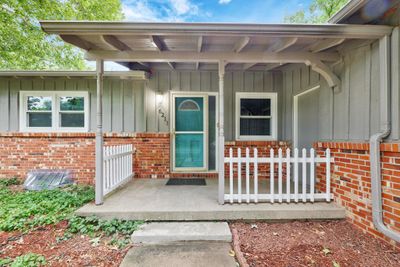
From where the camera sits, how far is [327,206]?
2732mm

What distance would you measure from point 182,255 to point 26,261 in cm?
158

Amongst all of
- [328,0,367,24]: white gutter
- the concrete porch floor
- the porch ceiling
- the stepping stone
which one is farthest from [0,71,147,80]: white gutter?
[328,0,367,24]: white gutter

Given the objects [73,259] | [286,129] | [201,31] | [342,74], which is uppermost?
[201,31]

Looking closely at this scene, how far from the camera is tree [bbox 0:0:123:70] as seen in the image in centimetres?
636

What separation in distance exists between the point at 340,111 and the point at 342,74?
55cm

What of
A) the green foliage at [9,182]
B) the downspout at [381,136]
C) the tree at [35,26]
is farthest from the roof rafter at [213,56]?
the tree at [35,26]

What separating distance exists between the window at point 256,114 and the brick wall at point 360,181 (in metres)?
1.55

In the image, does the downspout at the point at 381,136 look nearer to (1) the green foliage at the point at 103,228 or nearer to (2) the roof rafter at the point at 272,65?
(2) the roof rafter at the point at 272,65

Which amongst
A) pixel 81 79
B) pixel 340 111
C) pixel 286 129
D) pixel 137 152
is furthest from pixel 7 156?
pixel 340 111

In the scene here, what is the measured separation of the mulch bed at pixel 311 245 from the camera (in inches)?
74.3

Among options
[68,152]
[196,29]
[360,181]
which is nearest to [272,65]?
[196,29]

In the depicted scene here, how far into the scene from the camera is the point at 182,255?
6.63 ft

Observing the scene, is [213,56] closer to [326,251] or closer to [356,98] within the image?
[356,98]

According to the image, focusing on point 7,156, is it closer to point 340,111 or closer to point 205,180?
point 205,180
